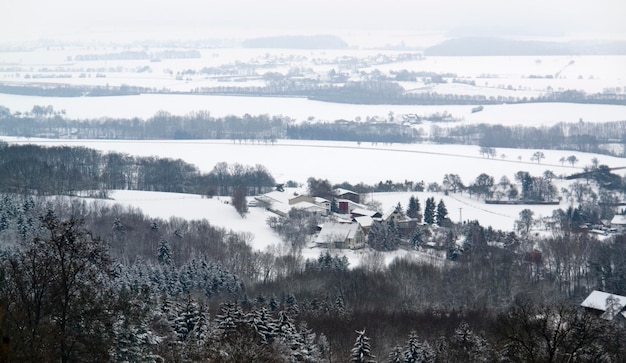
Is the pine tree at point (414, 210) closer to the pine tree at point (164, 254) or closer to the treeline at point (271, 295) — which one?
the treeline at point (271, 295)

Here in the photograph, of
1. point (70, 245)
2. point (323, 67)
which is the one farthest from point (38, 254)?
point (323, 67)

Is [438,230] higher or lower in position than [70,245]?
lower

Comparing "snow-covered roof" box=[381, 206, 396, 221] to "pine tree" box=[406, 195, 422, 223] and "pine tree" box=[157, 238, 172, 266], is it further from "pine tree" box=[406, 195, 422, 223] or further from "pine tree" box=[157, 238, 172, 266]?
"pine tree" box=[157, 238, 172, 266]

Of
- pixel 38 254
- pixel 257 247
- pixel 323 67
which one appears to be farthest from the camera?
pixel 323 67

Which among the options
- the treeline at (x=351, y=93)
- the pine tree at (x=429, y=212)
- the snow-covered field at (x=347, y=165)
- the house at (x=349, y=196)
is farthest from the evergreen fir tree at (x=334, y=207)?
the treeline at (x=351, y=93)

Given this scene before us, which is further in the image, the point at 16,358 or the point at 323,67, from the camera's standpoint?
the point at 323,67

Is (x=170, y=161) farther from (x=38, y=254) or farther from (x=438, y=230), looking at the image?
(x=38, y=254)

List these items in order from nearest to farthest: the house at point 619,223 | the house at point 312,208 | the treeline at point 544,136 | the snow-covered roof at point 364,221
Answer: the snow-covered roof at point 364,221 → the house at point 619,223 → the house at point 312,208 → the treeline at point 544,136

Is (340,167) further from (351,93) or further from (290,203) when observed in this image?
(351,93)
